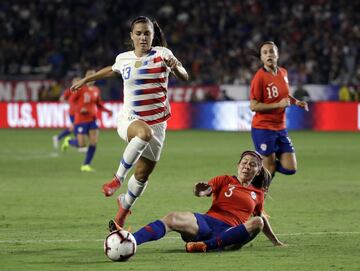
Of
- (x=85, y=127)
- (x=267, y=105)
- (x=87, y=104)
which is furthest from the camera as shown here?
(x=85, y=127)

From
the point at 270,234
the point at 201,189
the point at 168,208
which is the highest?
the point at 201,189

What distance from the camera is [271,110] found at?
43.8 ft

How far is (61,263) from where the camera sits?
887 cm

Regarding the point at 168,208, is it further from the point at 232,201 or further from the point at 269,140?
the point at 232,201

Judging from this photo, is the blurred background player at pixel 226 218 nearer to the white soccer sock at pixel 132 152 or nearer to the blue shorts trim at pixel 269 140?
the white soccer sock at pixel 132 152

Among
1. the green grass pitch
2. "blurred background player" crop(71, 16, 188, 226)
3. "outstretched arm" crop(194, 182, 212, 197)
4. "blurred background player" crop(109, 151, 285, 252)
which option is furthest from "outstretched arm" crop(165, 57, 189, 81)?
the green grass pitch

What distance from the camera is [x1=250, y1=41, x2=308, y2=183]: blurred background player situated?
13.1 metres

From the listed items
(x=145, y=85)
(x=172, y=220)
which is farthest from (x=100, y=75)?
(x=172, y=220)

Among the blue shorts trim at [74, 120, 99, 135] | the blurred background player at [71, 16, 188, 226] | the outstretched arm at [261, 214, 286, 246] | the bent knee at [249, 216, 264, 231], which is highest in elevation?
the blurred background player at [71, 16, 188, 226]

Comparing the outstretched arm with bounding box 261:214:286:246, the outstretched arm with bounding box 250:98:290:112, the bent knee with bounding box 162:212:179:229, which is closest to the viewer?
the bent knee with bounding box 162:212:179:229

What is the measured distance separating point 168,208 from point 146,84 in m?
3.59

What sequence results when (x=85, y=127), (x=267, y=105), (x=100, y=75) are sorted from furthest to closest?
(x=85, y=127) → (x=267, y=105) → (x=100, y=75)

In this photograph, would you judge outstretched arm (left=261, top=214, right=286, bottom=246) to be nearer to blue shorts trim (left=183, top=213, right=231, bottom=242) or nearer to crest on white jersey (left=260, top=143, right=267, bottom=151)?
blue shorts trim (left=183, top=213, right=231, bottom=242)

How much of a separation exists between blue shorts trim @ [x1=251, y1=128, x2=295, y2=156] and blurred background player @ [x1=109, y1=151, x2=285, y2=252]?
357cm
